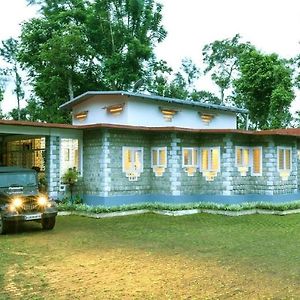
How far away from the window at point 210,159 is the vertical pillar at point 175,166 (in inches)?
53.9

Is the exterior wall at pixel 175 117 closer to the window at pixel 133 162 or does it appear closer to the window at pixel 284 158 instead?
the window at pixel 133 162

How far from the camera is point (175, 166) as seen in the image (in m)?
18.9

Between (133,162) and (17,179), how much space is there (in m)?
6.42

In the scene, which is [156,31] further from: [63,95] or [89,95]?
[89,95]

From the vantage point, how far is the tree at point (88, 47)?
112 feet

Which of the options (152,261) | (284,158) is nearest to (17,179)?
(152,261)

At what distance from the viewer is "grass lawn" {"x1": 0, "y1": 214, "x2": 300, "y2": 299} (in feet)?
23.2

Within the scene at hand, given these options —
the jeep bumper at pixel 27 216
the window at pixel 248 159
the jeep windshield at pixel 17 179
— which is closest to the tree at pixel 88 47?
the window at pixel 248 159

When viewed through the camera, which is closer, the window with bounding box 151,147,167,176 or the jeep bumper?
the jeep bumper

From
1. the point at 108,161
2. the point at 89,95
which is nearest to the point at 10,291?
the point at 108,161

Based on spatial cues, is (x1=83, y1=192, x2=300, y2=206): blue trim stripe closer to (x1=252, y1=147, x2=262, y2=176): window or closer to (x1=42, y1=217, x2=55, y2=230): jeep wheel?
(x1=252, y1=147, x2=262, y2=176): window

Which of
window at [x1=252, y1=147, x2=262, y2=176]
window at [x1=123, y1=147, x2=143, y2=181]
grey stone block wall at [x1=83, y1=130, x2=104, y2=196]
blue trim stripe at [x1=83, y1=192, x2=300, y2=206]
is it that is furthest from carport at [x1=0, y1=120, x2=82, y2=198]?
window at [x1=252, y1=147, x2=262, y2=176]

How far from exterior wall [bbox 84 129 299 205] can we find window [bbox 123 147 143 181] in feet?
0.62

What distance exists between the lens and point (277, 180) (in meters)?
19.6
